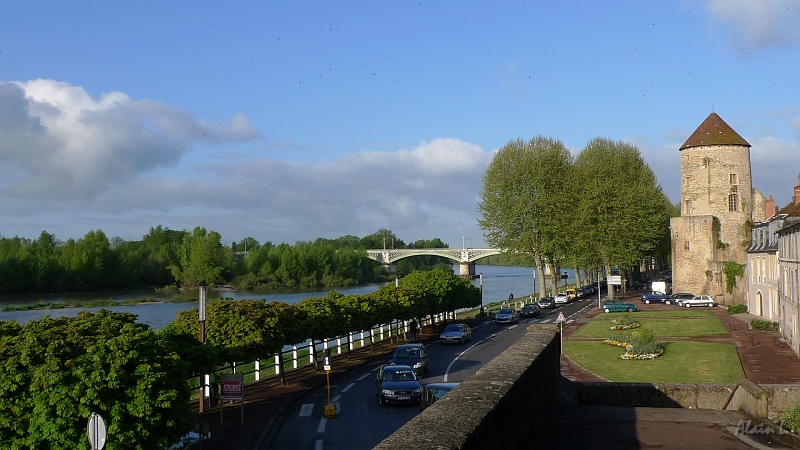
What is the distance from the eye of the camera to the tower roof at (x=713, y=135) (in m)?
79.9

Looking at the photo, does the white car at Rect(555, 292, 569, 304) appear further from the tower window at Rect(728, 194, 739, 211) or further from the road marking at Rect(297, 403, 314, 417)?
the road marking at Rect(297, 403, 314, 417)

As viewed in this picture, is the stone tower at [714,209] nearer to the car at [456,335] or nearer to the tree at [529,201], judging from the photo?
the tree at [529,201]

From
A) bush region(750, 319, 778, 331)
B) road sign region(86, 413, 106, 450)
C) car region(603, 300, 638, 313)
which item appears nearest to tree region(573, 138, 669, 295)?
car region(603, 300, 638, 313)

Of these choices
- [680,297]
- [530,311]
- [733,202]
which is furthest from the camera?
[733,202]

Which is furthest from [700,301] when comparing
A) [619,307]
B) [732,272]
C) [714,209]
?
[714,209]

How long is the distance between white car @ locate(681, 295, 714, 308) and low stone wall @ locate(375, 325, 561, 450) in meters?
65.1

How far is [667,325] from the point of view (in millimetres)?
57312

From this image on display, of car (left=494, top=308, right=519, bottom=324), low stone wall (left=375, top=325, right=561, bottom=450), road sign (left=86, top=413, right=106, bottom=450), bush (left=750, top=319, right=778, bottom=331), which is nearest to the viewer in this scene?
low stone wall (left=375, top=325, right=561, bottom=450)

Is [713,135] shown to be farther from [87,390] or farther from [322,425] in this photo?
[87,390]

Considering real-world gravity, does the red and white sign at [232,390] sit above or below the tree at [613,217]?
below

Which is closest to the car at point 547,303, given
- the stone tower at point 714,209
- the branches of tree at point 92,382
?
the stone tower at point 714,209

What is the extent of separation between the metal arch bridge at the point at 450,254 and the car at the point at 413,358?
94.6 metres

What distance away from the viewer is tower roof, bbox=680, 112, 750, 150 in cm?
7994

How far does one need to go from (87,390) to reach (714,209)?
74.7 m
